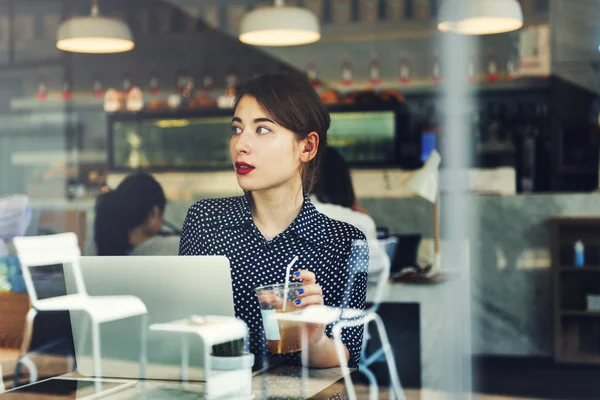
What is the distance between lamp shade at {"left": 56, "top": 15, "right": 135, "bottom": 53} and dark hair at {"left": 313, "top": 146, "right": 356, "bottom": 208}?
5.40 ft

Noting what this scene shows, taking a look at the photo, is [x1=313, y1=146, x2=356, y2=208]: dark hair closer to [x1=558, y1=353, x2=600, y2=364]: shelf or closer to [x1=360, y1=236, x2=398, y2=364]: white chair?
[x1=360, y1=236, x2=398, y2=364]: white chair

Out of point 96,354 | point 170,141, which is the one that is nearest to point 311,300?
point 96,354

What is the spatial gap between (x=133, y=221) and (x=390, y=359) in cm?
147

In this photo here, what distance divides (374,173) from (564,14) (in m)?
1.64

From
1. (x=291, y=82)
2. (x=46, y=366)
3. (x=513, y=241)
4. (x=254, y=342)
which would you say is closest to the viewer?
(x=254, y=342)

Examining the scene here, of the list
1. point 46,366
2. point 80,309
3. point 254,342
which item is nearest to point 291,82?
point 254,342

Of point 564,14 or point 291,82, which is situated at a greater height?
point 564,14

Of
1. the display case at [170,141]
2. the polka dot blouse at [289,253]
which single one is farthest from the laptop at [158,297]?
the display case at [170,141]

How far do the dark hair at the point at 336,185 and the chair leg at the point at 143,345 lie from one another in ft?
7.62

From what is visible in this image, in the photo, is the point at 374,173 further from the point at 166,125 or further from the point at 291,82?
the point at 291,82

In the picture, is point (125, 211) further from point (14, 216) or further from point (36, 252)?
point (14, 216)

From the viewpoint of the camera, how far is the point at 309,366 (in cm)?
178

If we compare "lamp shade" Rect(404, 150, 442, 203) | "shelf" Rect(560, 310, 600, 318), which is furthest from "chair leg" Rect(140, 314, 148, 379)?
"shelf" Rect(560, 310, 600, 318)

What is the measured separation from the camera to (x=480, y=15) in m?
4.56
